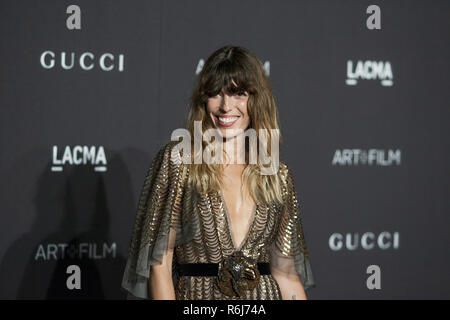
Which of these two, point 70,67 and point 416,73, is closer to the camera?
point 70,67

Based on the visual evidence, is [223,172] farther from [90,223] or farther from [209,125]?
[90,223]

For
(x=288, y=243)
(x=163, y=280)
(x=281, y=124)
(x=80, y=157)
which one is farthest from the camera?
(x=281, y=124)

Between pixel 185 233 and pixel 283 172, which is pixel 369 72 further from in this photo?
pixel 185 233

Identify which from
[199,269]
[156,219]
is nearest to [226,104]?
[156,219]

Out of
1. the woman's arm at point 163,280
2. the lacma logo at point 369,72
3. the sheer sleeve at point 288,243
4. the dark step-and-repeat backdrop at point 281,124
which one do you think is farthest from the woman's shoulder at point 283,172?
the lacma logo at point 369,72

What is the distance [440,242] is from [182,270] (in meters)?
2.37

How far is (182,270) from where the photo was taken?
2.23 m

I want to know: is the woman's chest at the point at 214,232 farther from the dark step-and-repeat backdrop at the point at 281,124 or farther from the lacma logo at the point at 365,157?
the lacma logo at the point at 365,157

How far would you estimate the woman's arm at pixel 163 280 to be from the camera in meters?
2.09

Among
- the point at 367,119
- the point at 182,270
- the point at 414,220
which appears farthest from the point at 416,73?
the point at 182,270

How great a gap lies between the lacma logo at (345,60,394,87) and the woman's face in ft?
5.85

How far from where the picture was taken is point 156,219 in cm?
218

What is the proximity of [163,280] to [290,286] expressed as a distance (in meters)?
0.47
